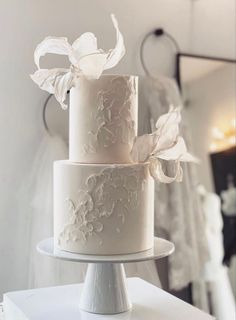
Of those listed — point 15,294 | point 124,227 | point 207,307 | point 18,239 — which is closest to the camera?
point 124,227

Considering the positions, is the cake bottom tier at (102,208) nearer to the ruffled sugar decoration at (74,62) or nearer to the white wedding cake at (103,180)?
the white wedding cake at (103,180)

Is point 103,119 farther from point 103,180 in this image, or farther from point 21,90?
point 21,90

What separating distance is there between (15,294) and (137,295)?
1.01 ft

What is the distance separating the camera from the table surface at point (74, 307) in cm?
119

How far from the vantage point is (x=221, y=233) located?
214cm

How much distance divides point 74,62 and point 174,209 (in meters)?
0.88

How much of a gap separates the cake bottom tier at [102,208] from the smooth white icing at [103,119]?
1.5 inches

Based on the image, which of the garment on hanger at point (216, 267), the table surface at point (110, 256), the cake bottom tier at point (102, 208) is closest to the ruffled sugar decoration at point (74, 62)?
the cake bottom tier at point (102, 208)

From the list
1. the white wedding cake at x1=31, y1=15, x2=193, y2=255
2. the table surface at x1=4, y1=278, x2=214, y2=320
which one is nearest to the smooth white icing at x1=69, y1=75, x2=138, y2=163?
the white wedding cake at x1=31, y1=15, x2=193, y2=255

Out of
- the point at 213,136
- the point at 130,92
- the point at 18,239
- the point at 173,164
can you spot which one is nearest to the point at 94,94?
the point at 130,92

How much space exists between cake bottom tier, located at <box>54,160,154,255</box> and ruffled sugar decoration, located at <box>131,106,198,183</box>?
0.10 feet

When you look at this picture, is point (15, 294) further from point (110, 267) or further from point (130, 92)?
point (130, 92)

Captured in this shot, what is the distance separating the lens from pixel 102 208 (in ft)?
3.76

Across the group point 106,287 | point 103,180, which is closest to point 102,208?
point 103,180
